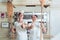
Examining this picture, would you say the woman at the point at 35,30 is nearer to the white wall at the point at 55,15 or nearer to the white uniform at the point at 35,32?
the white uniform at the point at 35,32

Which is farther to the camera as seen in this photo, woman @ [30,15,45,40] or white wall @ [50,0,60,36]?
white wall @ [50,0,60,36]

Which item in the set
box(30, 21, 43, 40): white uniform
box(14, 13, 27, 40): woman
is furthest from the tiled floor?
box(30, 21, 43, 40): white uniform

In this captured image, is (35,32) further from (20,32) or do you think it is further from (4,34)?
(4,34)

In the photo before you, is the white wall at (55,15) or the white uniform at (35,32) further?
the white wall at (55,15)

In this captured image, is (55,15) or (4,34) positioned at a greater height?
(55,15)

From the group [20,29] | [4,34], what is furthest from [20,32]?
[4,34]

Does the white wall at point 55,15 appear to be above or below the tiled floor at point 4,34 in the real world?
above

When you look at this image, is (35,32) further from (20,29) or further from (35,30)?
(20,29)

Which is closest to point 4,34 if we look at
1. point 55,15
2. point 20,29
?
point 20,29

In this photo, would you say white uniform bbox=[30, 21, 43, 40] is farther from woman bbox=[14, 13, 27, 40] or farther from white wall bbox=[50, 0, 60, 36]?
white wall bbox=[50, 0, 60, 36]

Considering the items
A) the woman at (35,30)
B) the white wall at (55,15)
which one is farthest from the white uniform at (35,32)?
the white wall at (55,15)

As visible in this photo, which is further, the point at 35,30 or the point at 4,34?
the point at 4,34

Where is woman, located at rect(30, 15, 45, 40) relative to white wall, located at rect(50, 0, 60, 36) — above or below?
below

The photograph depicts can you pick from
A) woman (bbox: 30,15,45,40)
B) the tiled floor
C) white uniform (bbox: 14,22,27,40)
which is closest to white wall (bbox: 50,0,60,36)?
woman (bbox: 30,15,45,40)
